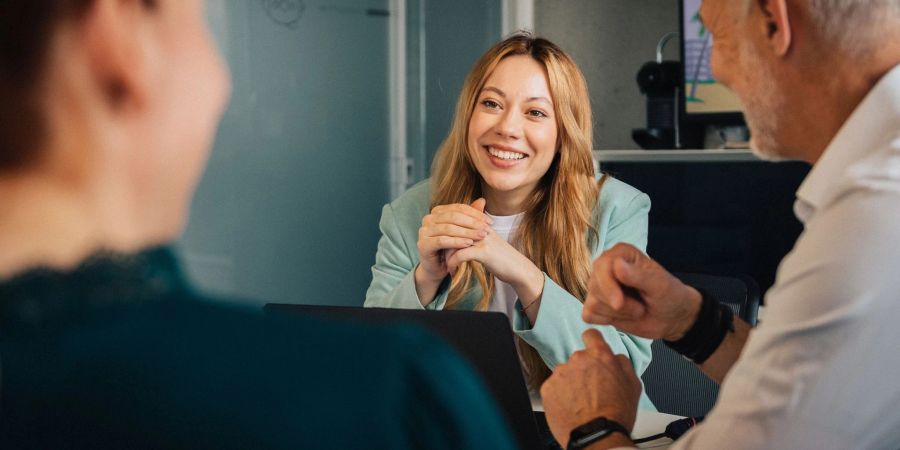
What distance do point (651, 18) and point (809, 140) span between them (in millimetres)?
2890

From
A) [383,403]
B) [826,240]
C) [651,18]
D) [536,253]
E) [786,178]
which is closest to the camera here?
[383,403]

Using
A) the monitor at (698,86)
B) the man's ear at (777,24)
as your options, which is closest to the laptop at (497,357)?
the man's ear at (777,24)

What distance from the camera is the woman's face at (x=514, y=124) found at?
1.80 metres

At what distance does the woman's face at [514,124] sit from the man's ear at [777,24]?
0.92 m

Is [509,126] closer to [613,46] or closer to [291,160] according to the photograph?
→ [291,160]

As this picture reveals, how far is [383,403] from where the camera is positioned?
0.40 m

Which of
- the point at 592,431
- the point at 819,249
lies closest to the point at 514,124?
the point at 592,431

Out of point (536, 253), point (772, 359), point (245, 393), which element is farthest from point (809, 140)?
point (536, 253)

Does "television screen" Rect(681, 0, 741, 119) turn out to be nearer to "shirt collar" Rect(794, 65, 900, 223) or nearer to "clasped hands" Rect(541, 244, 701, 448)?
"clasped hands" Rect(541, 244, 701, 448)

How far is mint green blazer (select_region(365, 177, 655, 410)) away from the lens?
150cm

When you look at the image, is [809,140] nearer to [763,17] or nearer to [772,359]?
[763,17]

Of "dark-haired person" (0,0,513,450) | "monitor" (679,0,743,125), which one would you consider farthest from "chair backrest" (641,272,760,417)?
A: "monitor" (679,0,743,125)

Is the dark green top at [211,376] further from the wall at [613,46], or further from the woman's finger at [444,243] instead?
the wall at [613,46]

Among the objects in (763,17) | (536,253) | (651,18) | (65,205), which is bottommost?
(536,253)
